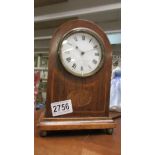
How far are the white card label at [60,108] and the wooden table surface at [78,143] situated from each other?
0.06m

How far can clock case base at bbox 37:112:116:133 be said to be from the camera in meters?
0.58

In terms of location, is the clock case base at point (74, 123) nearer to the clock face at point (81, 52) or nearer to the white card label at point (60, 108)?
the white card label at point (60, 108)

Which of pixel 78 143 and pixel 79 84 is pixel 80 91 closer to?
pixel 79 84

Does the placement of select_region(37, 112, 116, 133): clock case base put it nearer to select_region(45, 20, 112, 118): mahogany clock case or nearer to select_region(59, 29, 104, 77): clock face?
select_region(45, 20, 112, 118): mahogany clock case

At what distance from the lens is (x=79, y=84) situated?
63 centimetres

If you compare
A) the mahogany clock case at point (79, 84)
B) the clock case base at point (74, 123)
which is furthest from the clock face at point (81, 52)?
the clock case base at point (74, 123)

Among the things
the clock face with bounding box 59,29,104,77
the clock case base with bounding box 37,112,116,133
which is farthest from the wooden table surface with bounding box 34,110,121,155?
the clock face with bounding box 59,29,104,77

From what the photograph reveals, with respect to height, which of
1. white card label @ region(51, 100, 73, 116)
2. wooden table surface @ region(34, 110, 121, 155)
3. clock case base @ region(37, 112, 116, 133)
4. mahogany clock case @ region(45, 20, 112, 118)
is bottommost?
wooden table surface @ region(34, 110, 121, 155)

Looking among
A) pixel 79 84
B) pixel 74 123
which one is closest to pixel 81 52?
pixel 79 84
